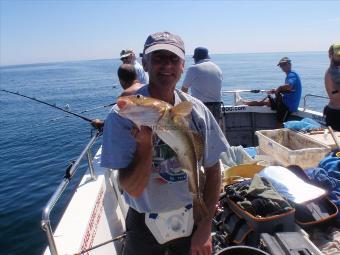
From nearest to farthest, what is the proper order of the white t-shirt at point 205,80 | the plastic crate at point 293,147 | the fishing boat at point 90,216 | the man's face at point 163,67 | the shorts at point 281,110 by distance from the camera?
the man's face at point 163,67, the fishing boat at point 90,216, the plastic crate at point 293,147, the white t-shirt at point 205,80, the shorts at point 281,110

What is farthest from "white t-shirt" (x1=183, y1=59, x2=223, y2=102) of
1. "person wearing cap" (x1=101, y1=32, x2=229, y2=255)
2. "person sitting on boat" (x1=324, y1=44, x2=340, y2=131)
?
"person wearing cap" (x1=101, y1=32, x2=229, y2=255)

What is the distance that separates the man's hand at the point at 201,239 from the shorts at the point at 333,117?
190 inches

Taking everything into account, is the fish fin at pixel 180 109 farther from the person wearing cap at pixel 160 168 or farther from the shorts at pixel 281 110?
the shorts at pixel 281 110

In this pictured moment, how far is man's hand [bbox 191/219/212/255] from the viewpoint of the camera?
7.86 feet

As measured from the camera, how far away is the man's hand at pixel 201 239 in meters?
2.39

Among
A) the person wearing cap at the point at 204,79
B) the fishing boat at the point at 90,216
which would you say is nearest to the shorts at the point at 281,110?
the person wearing cap at the point at 204,79

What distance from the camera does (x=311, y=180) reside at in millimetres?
4438

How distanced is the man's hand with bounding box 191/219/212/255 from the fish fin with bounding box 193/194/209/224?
0.19 ft

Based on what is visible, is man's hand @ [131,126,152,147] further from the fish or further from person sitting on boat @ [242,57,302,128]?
person sitting on boat @ [242,57,302,128]

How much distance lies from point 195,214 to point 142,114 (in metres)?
0.97

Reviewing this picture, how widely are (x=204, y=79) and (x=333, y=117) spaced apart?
2665mm

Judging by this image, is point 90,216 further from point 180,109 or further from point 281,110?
point 281,110

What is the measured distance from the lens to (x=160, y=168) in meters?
2.26

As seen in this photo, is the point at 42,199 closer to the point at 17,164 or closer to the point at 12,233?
the point at 12,233
